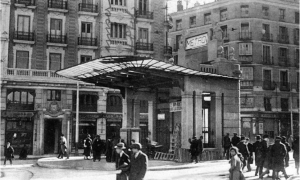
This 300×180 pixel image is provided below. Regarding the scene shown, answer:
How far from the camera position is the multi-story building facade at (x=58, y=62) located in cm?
3416

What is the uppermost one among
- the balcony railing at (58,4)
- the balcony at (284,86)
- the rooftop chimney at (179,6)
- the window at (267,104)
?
the rooftop chimney at (179,6)

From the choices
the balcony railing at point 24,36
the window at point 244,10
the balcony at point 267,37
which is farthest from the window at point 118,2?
the balcony at point 267,37

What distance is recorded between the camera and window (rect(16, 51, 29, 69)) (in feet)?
114

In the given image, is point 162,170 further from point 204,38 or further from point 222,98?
point 204,38

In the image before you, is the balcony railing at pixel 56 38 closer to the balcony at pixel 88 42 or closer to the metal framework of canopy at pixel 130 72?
the balcony at pixel 88 42

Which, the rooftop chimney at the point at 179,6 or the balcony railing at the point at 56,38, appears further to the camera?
the rooftop chimney at the point at 179,6

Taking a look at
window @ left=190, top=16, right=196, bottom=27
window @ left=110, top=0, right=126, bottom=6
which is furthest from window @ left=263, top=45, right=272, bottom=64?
window @ left=110, top=0, right=126, bottom=6

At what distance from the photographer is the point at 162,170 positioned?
61.2ft

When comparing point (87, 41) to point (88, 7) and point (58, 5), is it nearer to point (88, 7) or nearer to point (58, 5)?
point (88, 7)

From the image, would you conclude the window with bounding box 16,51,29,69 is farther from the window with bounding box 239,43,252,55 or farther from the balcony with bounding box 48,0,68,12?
the window with bounding box 239,43,252,55

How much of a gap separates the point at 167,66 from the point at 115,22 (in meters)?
19.9

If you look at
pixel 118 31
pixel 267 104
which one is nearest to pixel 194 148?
pixel 118 31

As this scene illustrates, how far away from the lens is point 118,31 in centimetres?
3872

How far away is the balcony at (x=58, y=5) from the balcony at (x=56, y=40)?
2.44 m
